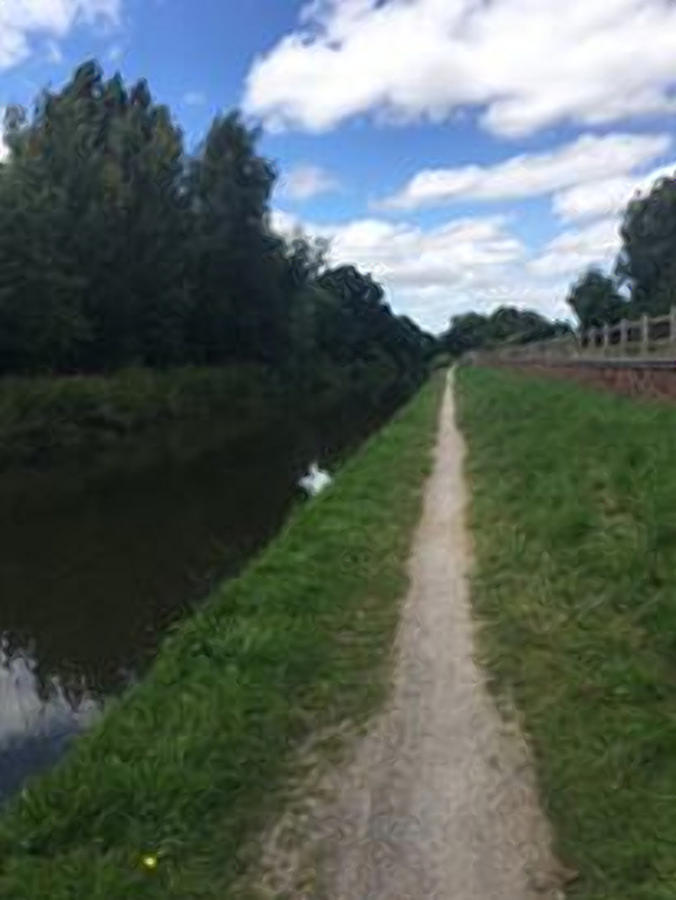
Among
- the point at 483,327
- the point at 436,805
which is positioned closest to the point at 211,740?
the point at 436,805

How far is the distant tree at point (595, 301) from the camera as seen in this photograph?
2344 inches

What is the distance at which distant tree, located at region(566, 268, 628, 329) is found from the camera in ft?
195

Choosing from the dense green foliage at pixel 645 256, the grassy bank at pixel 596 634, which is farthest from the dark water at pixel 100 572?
the dense green foliage at pixel 645 256

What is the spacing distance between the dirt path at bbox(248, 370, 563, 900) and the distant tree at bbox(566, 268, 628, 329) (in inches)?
1920

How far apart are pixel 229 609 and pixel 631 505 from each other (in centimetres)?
422

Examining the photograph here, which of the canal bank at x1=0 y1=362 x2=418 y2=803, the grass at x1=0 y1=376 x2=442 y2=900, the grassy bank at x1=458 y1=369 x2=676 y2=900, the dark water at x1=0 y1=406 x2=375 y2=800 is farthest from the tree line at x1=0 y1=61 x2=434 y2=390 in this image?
the grass at x1=0 y1=376 x2=442 y2=900

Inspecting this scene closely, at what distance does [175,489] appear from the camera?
22.2 meters

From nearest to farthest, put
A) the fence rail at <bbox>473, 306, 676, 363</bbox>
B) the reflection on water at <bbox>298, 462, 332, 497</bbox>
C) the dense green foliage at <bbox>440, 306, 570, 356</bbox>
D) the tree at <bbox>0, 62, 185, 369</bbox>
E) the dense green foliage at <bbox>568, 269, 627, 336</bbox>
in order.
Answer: the fence rail at <bbox>473, 306, 676, 363</bbox> → the reflection on water at <bbox>298, 462, 332, 497</bbox> → the tree at <bbox>0, 62, 185, 369</bbox> → the dense green foliage at <bbox>568, 269, 627, 336</bbox> → the dense green foliage at <bbox>440, 306, 570, 356</bbox>

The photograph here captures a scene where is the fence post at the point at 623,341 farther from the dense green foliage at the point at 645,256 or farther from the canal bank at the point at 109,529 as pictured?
the dense green foliage at the point at 645,256

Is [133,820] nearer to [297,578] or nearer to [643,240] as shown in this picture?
[297,578]

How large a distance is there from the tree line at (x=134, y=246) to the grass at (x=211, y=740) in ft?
94.6

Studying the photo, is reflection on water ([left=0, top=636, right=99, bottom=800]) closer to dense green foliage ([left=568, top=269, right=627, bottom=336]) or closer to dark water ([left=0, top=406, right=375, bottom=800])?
dark water ([left=0, top=406, right=375, bottom=800])

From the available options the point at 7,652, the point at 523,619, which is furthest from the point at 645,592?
the point at 7,652

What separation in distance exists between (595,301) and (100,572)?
193 feet
